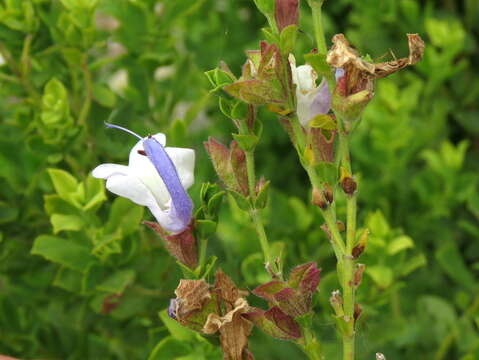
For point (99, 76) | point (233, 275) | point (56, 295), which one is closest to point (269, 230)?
point (233, 275)

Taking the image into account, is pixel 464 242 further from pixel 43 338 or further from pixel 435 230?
pixel 43 338

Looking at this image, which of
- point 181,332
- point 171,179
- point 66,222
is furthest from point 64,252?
point 171,179

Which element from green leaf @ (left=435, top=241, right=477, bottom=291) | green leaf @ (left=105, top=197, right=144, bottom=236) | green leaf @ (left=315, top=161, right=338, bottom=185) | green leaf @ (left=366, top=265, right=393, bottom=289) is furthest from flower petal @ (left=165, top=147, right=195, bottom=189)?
green leaf @ (left=435, top=241, right=477, bottom=291)

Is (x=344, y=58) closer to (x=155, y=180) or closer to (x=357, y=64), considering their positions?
(x=357, y=64)

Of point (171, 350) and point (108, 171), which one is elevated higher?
point (108, 171)

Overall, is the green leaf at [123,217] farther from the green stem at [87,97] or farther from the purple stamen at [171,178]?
the purple stamen at [171,178]

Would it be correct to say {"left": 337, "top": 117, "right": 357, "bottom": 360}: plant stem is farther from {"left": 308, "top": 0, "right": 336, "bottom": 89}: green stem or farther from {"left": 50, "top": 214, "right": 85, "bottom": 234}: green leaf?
{"left": 50, "top": 214, "right": 85, "bottom": 234}: green leaf
